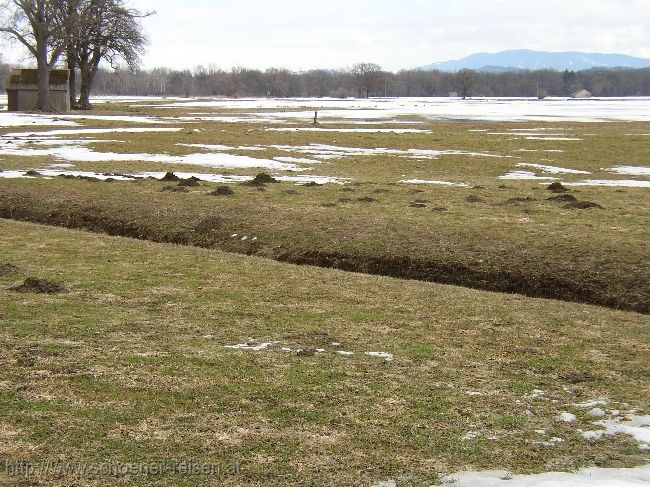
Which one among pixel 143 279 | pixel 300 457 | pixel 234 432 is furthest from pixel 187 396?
pixel 143 279

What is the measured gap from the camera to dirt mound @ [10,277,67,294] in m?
12.7

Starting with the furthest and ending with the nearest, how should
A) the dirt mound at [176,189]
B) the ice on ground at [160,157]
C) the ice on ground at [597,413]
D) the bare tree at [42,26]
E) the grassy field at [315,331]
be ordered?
1. the bare tree at [42,26]
2. the ice on ground at [160,157]
3. the dirt mound at [176,189]
4. the ice on ground at [597,413]
5. the grassy field at [315,331]

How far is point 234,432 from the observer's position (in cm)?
735

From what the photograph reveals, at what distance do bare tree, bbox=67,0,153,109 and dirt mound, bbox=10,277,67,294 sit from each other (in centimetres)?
7244

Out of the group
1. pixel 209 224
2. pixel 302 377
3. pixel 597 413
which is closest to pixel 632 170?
pixel 209 224

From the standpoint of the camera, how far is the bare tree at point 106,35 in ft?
270

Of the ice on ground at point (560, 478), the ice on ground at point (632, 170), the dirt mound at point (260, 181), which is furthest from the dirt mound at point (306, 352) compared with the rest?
the ice on ground at point (632, 170)

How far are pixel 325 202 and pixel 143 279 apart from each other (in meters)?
9.39

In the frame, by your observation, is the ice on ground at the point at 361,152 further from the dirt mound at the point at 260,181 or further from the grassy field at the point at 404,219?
the dirt mound at the point at 260,181

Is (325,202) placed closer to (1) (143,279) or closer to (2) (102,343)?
(1) (143,279)

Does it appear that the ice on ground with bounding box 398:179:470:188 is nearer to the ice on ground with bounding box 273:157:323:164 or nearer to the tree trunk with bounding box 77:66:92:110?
the ice on ground with bounding box 273:157:323:164

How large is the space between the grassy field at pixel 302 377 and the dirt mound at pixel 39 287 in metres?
0.19

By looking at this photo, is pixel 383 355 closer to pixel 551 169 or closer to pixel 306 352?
pixel 306 352

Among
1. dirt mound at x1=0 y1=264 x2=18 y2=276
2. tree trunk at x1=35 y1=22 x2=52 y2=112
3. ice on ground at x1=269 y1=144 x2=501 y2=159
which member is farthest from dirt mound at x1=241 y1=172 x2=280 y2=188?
tree trunk at x1=35 y1=22 x2=52 y2=112
